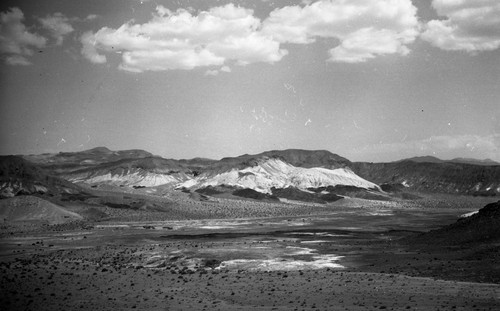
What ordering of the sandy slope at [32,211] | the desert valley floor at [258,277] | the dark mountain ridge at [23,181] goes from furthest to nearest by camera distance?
the dark mountain ridge at [23,181] → the sandy slope at [32,211] → the desert valley floor at [258,277]

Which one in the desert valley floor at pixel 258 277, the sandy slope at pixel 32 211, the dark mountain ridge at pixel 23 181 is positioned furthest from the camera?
the dark mountain ridge at pixel 23 181

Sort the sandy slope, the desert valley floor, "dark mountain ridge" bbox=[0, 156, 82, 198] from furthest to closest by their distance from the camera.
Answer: "dark mountain ridge" bbox=[0, 156, 82, 198] < the sandy slope < the desert valley floor

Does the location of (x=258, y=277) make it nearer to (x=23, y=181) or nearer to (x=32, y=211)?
(x=32, y=211)

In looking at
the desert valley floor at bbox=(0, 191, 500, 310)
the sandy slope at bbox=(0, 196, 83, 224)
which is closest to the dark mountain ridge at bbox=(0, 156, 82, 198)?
the sandy slope at bbox=(0, 196, 83, 224)

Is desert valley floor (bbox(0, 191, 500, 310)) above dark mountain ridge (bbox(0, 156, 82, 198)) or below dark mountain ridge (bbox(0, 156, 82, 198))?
below

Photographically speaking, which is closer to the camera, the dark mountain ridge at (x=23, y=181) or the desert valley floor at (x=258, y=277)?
the desert valley floor at (x=258, y=277)

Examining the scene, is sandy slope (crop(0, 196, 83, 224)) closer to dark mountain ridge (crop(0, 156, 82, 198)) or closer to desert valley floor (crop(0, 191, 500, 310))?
dark mountain ridge (crop(0, 156, 82, 198))

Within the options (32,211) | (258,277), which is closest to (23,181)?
(32,211)

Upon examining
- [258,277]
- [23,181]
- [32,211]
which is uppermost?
[23,181]

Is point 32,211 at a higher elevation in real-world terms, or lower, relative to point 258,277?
lower

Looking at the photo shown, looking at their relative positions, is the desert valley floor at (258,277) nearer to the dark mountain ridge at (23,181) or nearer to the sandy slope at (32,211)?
the sandy slope at (32,211)

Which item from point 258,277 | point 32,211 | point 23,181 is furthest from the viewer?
point 23,181

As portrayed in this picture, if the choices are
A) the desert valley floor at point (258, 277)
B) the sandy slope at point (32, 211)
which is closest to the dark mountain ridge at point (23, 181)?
the sandy slope at point (32, 211)

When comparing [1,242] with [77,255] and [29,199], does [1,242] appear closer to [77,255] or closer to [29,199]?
[77,255]
